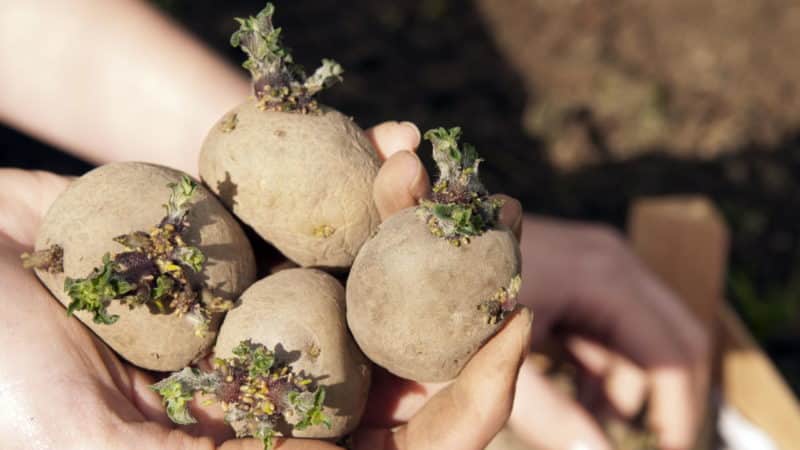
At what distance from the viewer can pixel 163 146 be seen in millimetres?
3566

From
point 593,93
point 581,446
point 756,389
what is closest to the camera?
point 581,446

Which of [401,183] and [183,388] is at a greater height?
[401,183]

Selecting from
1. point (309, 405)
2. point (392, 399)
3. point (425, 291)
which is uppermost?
point (425, 291)

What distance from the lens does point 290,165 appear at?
2525 mm

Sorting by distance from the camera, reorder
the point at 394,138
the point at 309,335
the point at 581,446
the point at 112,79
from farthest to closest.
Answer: the point at 112,79, the point at 581,446, the point at 394,138, the point at 309,335

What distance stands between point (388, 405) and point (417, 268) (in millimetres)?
738

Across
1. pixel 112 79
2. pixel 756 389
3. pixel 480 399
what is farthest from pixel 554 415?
pixel 112 79

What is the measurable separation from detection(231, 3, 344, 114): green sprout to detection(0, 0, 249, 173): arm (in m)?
0.92

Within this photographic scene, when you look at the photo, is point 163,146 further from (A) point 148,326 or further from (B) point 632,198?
(B) point 632,198

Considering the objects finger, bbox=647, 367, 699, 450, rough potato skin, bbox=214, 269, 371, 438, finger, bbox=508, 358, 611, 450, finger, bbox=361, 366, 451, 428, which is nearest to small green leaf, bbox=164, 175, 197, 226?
rough potato skin, bbox=214, 269, 371, 438

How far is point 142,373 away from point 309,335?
2.07ft

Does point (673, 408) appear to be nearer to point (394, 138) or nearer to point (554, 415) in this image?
point (554, 415)

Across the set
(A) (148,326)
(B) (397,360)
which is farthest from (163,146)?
(B) (397,360)

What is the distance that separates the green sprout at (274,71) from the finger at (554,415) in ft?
4.56
